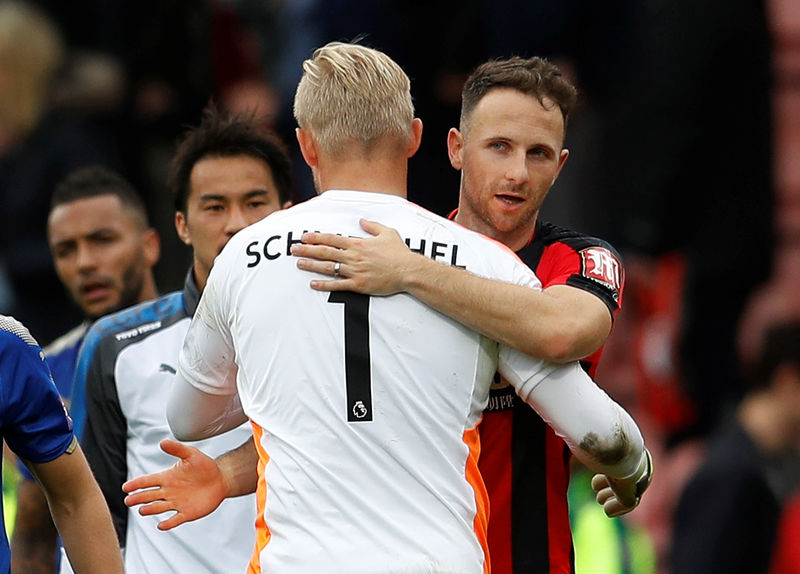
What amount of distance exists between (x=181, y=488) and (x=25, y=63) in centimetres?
640

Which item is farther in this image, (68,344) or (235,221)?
(68,344)

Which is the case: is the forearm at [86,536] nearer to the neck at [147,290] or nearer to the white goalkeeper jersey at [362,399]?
the white goalkeeper jersey at [362,399]

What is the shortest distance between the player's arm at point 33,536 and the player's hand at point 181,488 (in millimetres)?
1615

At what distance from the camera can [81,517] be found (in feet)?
14.8

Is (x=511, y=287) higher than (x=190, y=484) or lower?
higher

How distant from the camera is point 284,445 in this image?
4035 mm

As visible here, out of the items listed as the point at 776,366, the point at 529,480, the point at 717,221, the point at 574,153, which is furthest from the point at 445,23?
the point at 529,480

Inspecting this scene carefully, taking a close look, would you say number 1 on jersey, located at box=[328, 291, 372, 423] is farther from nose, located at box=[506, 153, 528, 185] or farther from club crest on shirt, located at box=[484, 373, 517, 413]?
nose, located at box=[506, 153, 528, 185]

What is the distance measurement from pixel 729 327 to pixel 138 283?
14.3 feet

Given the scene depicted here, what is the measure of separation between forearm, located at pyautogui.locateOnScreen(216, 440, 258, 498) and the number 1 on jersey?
553 millimetres

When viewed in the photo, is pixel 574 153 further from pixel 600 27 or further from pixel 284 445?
pixel 284 445

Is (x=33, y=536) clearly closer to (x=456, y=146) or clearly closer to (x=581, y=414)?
(x=456, y=146)

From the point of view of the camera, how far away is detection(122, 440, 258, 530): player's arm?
4230 millimetres

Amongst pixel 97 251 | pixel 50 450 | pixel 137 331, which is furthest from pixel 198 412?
pixel 97 251
